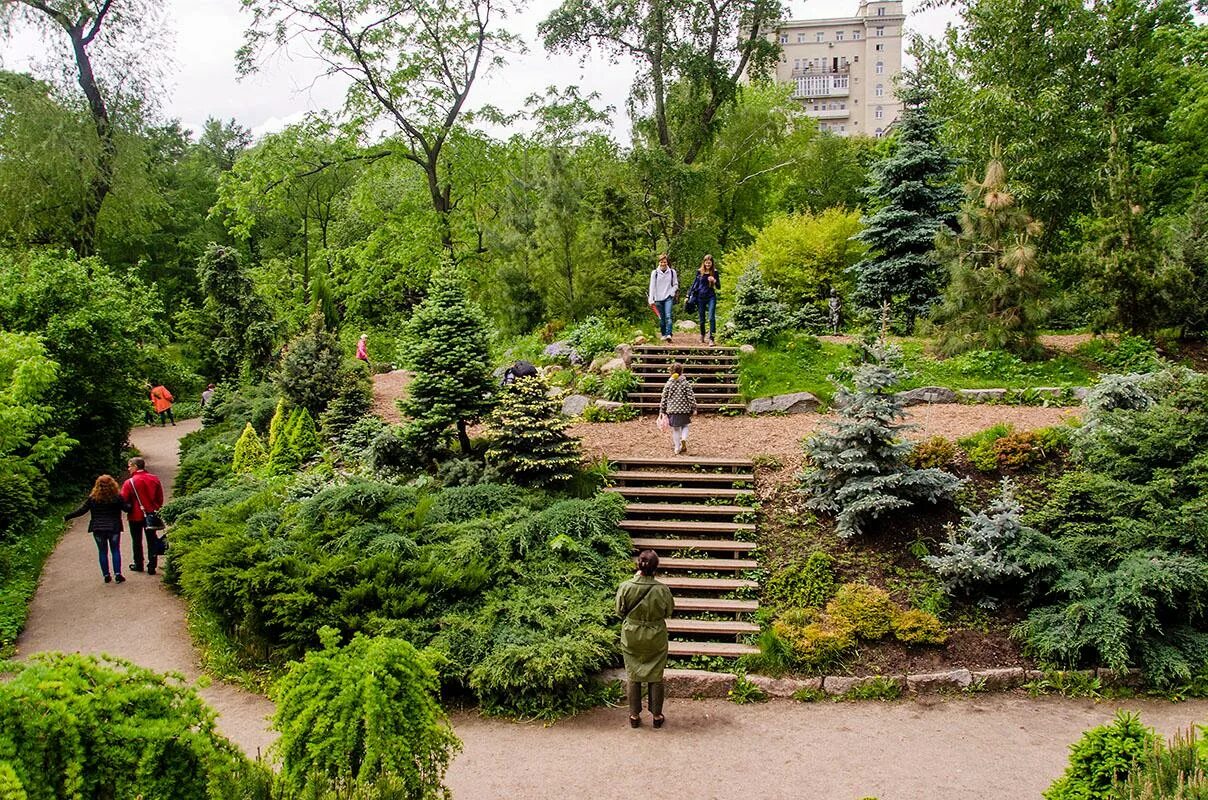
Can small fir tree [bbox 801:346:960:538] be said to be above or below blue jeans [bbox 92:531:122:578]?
above

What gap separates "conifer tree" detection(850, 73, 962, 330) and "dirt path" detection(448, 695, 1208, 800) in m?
13.9

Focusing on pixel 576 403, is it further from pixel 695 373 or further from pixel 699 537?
pixel 699 537

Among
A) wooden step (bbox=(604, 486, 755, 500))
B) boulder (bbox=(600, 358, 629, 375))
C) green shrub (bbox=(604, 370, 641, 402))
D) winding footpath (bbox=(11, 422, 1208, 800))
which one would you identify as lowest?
winding footpath (bbox=(11, 422, 1208, 800))

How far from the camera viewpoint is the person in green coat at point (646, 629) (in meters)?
6.71

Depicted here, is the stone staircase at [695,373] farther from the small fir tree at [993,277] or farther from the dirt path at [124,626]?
the dirt path at [124,626]

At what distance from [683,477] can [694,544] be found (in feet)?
4.86

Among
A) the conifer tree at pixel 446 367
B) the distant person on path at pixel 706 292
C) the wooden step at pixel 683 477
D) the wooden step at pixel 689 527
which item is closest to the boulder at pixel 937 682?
the wooden step at pixel 689 527

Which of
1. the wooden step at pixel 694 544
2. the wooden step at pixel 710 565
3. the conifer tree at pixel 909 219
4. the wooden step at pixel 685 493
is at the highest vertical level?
the conifer tree at pixel 909 219

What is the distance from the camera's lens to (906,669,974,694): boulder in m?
7.41

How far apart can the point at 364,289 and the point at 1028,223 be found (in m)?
22.3

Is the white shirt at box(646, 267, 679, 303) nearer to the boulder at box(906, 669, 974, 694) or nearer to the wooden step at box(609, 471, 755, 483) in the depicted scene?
the wooden step at box(609, 471, 755, 483)

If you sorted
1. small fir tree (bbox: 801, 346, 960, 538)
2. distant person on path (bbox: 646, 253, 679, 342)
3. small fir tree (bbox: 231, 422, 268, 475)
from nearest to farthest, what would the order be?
small fir tree (bbox: 801, 346, 960, 538)
small fir tree (bbox: 231, 422, 268, 475)
distant person on path (bbox: 646, 253, 679, 342)

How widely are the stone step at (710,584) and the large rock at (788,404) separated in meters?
5.72

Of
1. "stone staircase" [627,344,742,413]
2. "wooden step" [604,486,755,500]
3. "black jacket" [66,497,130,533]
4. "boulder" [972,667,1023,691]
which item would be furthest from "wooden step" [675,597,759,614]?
"black jacket" [66,497,130,533]
